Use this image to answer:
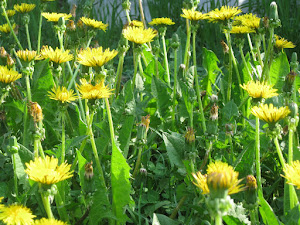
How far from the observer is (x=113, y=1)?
455 cm

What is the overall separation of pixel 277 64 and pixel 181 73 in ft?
1.62

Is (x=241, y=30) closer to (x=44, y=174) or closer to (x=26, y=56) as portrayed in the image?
(x=26, y=56)

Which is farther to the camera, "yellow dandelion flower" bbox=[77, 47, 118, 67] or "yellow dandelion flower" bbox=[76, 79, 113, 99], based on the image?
"yellow dandelion flower" bbox=[77, 47, 118, 67]

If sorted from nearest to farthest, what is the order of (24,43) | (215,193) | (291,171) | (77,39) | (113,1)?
(215,193), (291,171), (77,39), (24,43), (113,1)

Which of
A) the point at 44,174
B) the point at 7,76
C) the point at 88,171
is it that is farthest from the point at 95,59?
the point at 44,174

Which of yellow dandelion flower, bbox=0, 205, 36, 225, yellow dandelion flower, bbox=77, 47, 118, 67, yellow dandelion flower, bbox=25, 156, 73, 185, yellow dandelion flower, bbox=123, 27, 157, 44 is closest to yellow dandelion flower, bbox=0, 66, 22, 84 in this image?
yellow dandelion flower, bbox=77, 47, 118, 67

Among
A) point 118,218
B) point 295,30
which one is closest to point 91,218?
point 118,218

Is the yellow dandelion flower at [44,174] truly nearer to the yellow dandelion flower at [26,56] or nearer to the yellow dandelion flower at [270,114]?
the yellow dandelion flower at [270,114]

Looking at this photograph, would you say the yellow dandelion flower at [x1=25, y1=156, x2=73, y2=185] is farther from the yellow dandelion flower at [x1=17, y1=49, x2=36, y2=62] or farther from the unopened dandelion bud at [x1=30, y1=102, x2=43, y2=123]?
the yellow dandelion flower at [x1=17, y1=49, x2=36, y2=62]

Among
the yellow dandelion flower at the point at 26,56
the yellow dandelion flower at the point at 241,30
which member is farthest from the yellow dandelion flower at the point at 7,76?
the yellow dandelion flower at the point at 241,30

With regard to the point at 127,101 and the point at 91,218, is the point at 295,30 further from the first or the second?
the point at 91,218

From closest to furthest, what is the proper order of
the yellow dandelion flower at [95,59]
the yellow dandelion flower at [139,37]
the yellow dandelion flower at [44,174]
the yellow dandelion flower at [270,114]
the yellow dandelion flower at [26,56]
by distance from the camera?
the yellow dandelion flower at [44,174], the yellow dandelion flower at [270,114], the yellow dandelion flower at [95,59], the yellow dandelion flower at [26,56], the yellow dandelion flower at [139,37]

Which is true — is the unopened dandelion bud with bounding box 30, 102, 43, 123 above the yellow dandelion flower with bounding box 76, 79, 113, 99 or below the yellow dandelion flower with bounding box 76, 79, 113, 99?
below

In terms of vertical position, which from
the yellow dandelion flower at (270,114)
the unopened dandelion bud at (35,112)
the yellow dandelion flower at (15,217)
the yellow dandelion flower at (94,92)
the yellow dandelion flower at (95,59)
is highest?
the yellow dandelion flower at (95,59)
